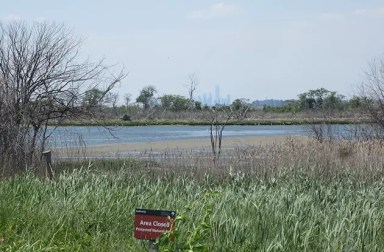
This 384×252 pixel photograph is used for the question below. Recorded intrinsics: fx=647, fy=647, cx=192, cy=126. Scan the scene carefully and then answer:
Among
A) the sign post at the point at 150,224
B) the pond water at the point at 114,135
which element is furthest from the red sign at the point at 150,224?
the pond water at the point at 114,135

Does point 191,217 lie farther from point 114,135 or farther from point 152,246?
point 114,135

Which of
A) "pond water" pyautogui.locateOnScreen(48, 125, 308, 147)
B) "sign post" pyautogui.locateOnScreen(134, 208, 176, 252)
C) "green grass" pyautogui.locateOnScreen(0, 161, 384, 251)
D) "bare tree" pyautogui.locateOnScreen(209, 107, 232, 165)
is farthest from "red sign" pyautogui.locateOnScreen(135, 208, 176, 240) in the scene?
"pond water" pyautogui.locateOnScreen(48, 125, 308, 147)

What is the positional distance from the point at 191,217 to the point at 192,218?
0.08 ft

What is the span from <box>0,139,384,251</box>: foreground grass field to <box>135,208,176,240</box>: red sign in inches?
8.8

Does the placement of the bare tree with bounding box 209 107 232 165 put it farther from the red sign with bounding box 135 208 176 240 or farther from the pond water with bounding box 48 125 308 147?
the red sign with bounding box 135 208 176 240

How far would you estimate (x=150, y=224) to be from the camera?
17.0 ft

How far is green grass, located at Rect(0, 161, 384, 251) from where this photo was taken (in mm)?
5949

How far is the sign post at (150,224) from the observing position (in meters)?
5.16

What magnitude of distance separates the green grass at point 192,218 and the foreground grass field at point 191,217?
0.01m

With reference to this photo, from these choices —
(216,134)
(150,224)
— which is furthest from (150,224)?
(216,134)

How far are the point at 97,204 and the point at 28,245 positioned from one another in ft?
5.77

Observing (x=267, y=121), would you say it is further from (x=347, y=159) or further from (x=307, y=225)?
(x=307, y=225)

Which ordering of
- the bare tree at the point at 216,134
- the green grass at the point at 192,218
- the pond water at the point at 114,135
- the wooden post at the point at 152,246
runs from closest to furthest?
the wooden post at the point at 152,246
the green grass at the point at 192,218
the bare tree at the point at 216,134
the pond water at the point at 114,135

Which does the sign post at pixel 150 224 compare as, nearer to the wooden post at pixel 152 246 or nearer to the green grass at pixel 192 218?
the wooden post at pixel 152 246
